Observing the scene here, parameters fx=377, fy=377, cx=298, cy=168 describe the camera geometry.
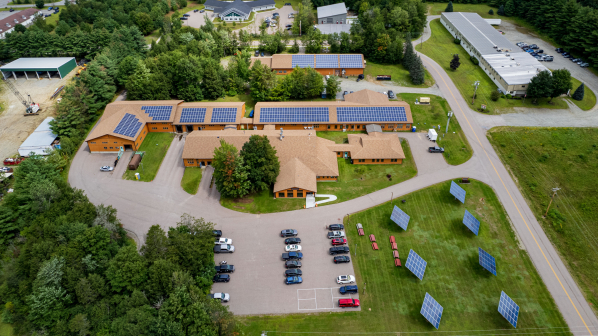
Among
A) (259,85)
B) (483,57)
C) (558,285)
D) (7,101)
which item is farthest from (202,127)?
(483,57)

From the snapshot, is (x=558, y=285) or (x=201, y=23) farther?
(x=201, y=23)

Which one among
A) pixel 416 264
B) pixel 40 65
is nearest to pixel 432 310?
pixel 416 264

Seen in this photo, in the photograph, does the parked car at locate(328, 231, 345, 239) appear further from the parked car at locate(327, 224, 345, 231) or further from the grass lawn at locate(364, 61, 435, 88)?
the grass lawn at locate(364, 61, 435, 88)

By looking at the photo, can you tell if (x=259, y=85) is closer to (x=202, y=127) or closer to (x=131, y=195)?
(x=202, y=127)

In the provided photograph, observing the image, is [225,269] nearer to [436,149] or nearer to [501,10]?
[436,149]

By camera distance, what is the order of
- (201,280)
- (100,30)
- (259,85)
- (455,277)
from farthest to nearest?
1. (100,30)
2. (259,85)
3. (455,277)
4. (201,280)

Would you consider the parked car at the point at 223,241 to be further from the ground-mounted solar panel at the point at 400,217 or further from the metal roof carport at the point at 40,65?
the metal roof carport at the point at 40,65

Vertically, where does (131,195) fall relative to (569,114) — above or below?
below
